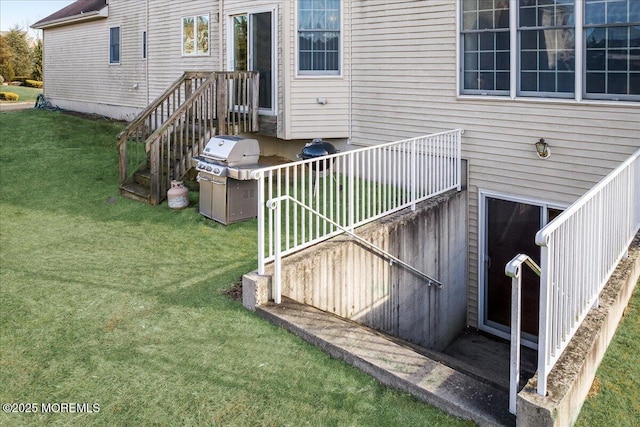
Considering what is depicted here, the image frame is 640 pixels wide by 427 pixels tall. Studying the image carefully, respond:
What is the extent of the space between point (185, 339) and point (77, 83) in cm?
1954

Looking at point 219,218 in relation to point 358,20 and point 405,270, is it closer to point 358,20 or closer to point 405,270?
point 405,270

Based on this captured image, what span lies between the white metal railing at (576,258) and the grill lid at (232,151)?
4.92 m

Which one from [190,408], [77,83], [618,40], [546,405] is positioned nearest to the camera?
[546,405]

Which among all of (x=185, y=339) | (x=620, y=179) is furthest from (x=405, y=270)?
(x=185, y=339)

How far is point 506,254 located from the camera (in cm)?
841

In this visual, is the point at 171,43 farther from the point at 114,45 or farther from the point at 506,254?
the point at 506,254

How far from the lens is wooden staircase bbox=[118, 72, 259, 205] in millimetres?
9281

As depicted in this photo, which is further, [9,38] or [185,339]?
[9,38]

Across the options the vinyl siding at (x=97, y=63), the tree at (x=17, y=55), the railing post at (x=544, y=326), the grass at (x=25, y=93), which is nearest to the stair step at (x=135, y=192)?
the railing post at (x=544, y=326)

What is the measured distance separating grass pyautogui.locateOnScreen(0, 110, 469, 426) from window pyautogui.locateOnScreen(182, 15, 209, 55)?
6.33m

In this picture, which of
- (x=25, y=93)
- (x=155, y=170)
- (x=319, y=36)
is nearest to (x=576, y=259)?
(x=155, y=170)

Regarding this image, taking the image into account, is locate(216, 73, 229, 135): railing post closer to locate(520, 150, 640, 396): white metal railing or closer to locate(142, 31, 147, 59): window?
locate(520, 150, 640, 396): white metal railing

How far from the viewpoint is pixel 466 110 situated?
8.45m

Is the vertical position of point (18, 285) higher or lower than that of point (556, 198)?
lower
